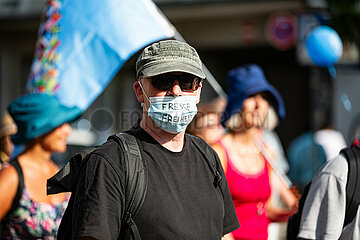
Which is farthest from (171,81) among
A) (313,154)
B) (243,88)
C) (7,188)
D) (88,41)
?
(313,154)

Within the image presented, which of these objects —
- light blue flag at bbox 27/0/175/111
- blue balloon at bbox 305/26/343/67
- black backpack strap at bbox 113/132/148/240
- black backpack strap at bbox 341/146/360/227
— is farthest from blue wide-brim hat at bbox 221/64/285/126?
blue balloon at bbox 305/26/343/67

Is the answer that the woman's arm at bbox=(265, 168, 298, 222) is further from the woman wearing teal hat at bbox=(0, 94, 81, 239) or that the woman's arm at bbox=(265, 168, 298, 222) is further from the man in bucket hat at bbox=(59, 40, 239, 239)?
the man in bucket hat at bbox=(59, 40, 239, 239)

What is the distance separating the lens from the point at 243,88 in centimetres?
443

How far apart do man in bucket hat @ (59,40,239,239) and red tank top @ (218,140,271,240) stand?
1203mm

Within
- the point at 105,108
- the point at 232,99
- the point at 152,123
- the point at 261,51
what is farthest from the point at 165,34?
the point at 105,108

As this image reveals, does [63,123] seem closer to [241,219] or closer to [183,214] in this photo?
[241,219]

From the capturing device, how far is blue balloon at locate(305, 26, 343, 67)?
281 inches

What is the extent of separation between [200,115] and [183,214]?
3.21 meters

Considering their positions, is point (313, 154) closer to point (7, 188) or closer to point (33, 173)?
point (33, 173)

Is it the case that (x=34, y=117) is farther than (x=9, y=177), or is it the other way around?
(x=34, y=117)

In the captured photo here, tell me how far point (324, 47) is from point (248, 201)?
149 inches

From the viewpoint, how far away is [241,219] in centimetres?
392

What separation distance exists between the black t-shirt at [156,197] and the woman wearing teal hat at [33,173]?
1190mm

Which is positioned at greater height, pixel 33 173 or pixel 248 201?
pixel 33 173
